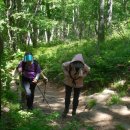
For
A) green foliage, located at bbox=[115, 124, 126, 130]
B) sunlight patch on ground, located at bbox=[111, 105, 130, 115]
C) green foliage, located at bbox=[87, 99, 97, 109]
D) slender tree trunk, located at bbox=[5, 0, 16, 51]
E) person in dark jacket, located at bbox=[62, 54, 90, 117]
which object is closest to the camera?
green foliage, located at bbox=[115, 124, 126, 130]

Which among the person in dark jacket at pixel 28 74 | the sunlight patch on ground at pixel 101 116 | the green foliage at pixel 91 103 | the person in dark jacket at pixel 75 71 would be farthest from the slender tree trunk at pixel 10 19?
the sunlight patch on ground at pixel 101 116

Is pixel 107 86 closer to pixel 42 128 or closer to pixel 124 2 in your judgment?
pixel 42 128

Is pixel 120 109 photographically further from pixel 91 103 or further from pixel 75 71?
pixel 75 71

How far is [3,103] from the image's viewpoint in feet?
33.2

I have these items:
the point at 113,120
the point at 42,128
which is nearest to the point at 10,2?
the point at 113,120

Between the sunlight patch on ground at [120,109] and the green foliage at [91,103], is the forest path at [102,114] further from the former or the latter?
the green foliage at [91,103]

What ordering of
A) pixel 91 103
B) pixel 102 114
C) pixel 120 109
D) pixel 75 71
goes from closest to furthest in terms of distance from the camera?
pixel 75 71, pixel 102 114, pixel 120 109, pixel 91 103

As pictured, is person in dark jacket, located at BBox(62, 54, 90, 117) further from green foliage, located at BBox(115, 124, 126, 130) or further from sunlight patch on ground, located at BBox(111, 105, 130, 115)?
green foliage, located at BBox(115, 124, 126, 130)

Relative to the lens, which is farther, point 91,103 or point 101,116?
point 91,103

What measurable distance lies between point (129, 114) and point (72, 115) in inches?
65.7

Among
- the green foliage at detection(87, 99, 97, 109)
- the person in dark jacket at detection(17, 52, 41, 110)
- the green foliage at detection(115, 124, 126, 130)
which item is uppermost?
the person in dark jacket at detection(17, 52, 41, 110)

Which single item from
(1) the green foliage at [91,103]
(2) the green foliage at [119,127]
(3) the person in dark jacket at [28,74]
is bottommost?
(1) the green foliage at [91,103]

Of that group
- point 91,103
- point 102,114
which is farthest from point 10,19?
point 102,114

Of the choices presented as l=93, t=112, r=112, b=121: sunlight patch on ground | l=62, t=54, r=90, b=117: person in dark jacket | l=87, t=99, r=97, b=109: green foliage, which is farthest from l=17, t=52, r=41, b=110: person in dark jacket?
l=87, t=99, r=97, b=109: green foliage
